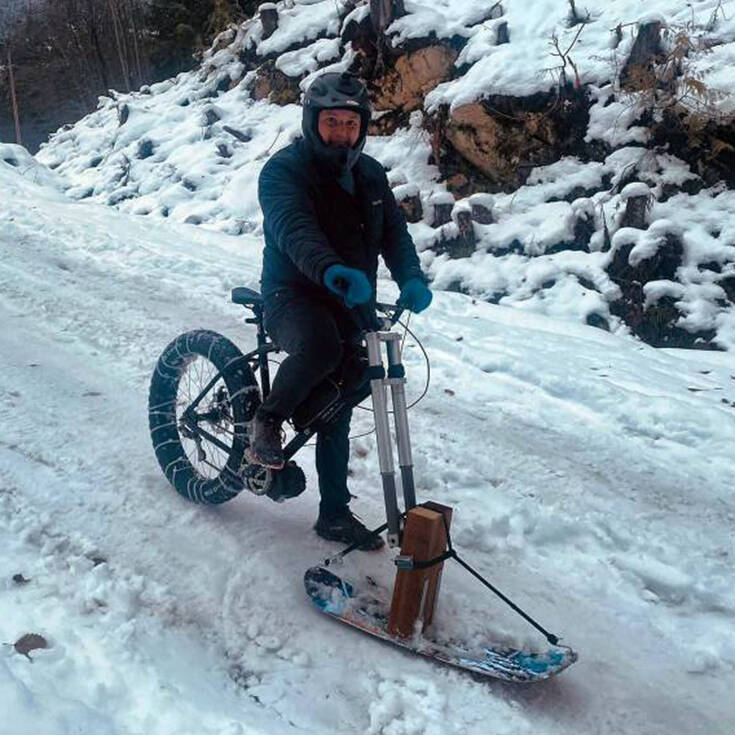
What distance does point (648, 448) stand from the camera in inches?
199

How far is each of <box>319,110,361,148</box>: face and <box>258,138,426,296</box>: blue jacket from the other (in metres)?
0.14

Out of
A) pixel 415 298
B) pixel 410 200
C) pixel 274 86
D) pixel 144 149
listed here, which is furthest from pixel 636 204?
pixel 144 149

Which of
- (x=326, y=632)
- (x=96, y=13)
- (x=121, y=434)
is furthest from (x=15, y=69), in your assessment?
(x=326, y=632)

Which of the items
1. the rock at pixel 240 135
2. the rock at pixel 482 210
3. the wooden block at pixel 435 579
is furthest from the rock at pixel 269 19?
the wooden block at pixel 435 579

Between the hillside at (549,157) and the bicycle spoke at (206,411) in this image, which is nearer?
the bicycle spoke at (206,411)

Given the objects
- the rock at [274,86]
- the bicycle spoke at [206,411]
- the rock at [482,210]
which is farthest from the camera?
the rock at [274,86]

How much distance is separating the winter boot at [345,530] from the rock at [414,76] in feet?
30.2

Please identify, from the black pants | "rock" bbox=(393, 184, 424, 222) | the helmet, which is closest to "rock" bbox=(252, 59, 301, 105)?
"rock" bbox=(393, 184, 424, 222)

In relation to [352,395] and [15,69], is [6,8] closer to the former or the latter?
[15,69]

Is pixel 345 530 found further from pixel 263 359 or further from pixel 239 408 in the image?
pixel 263 359

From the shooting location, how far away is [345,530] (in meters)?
3.91

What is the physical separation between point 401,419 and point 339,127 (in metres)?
1.31

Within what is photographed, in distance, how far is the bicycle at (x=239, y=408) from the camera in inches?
129

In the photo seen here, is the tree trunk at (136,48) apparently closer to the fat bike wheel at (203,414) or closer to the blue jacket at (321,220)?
the fat bike wheel at (203,414)
